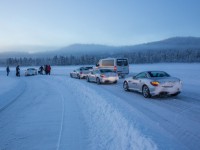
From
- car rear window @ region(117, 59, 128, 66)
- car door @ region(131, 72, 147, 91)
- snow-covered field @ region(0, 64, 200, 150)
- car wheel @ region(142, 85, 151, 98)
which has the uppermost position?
car rear window @ region(117, 59, 128, 66)

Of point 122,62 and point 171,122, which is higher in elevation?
point 122,62

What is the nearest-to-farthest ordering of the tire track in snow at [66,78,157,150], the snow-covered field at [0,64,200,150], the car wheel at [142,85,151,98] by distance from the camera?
the tire track in snow at [66,78,157,150] → the snow-covered field at [0,64,200,150] → the car wheel at [142,85,151,98]

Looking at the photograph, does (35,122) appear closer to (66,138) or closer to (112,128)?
(66,138)

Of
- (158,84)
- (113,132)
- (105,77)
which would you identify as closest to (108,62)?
(105,77)

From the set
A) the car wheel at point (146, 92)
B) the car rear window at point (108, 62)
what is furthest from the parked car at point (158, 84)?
the car rear window at point (108, 62)

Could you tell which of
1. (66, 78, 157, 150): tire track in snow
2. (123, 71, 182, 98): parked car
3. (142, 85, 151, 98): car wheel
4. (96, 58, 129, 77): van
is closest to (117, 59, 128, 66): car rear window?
(96, 58, 129, 77): van

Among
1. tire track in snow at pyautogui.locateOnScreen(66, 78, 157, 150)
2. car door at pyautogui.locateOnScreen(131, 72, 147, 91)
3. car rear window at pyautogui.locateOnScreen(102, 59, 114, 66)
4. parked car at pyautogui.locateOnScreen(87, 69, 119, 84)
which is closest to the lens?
tire track in snow at pyautogui.locateOnScreen(66, 78, 157, 150)

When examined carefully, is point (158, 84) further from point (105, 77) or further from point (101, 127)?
point (105, 77)

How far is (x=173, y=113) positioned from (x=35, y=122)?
499 centimetres

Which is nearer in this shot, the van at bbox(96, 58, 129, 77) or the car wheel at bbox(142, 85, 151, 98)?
the car wheel at bbox(142, 85, 151, 98)

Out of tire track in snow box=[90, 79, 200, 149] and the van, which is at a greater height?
the van

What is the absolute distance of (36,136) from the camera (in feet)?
20.8

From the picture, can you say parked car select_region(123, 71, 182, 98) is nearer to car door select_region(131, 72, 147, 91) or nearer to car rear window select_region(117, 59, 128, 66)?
car door select_region(131, 72, 147, 91)

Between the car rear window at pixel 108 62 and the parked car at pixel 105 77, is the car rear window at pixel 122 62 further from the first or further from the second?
the parked car at pixel 105 77
